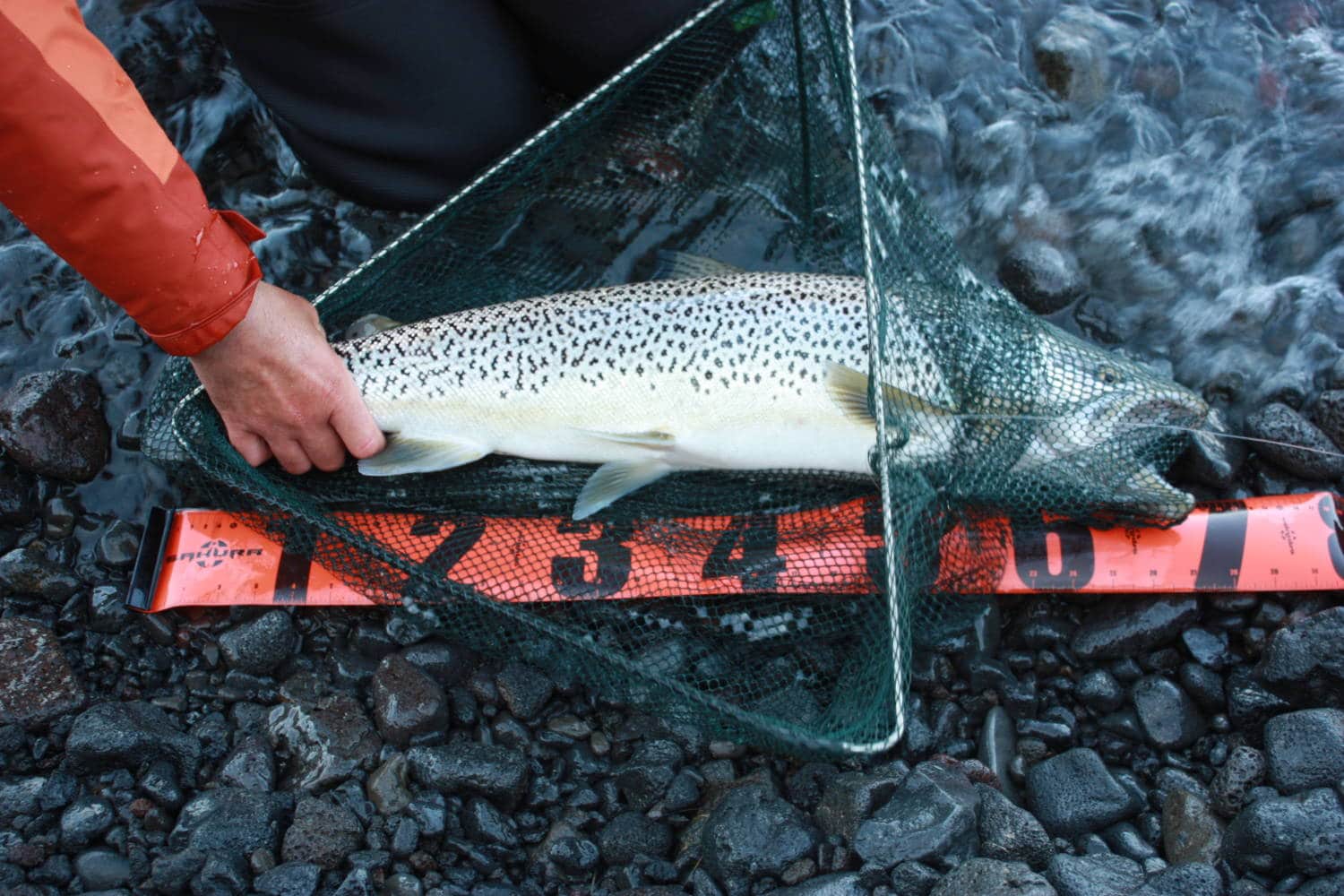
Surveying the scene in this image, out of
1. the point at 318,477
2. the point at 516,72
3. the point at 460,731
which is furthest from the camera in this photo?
the point at 516,72

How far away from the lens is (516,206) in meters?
4.09

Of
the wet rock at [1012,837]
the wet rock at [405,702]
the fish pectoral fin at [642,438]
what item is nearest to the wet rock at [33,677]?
the wet rock at [405,702]

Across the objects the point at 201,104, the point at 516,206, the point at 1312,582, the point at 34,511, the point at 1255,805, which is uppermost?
the point at 201,104

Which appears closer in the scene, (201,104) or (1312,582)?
(1312,582)

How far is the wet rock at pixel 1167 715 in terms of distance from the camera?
10.7 ft

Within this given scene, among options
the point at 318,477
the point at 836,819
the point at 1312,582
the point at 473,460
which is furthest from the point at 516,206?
the point at 1312,582

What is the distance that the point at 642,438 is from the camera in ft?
11.6

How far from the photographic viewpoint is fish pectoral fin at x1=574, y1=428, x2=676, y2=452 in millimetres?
3520

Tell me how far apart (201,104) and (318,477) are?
8.04ft

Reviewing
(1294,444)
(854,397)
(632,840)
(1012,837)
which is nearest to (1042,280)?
(1294,444)

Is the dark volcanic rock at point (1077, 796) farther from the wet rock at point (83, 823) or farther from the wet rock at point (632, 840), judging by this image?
the wet rock at point (83, 823)

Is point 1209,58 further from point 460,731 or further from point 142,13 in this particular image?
point 142,13

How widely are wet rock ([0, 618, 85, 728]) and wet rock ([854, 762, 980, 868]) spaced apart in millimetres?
2792

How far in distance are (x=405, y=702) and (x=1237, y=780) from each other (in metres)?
2.79
